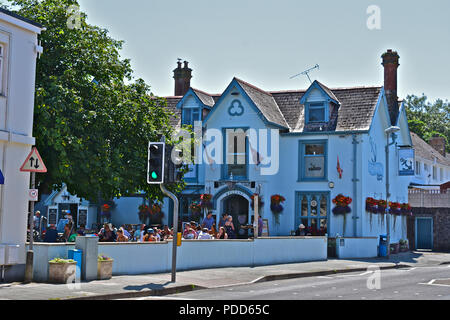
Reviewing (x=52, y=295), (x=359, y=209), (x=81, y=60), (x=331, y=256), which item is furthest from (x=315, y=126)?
(x=52, y=295)

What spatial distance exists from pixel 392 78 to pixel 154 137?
57.2ft

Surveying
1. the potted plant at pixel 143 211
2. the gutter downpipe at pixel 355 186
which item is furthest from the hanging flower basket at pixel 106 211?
the gutter downpipe at pixel 355 186

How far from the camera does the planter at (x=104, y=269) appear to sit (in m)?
17.0

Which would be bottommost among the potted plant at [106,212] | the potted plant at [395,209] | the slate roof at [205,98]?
the potted plant at [106,212]

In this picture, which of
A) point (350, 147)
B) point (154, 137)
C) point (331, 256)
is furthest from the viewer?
point (350, 147)

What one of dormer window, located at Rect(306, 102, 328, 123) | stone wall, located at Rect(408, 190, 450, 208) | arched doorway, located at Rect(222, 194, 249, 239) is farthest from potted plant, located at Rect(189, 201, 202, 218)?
stone wall, located at Rect(408, 190, 450, 208)

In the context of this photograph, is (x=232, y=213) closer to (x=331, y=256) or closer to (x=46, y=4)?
(x=331, y=256)

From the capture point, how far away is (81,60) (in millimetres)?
22578

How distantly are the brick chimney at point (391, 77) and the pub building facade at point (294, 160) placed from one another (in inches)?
138

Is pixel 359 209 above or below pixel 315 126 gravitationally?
below

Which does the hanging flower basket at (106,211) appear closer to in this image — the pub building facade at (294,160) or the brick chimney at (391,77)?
the pub building facade at (294,160)

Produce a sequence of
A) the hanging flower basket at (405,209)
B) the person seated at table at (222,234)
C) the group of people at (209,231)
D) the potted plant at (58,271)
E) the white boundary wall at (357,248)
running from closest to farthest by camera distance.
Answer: the potted plant at (58,271) → the group of people at (209,231) → the person seated at table at (222,234) → the white boundary wall at (357,248) → the hanging flower basket at (405,209)

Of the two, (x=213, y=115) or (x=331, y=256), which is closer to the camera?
(x=331, y=256)
